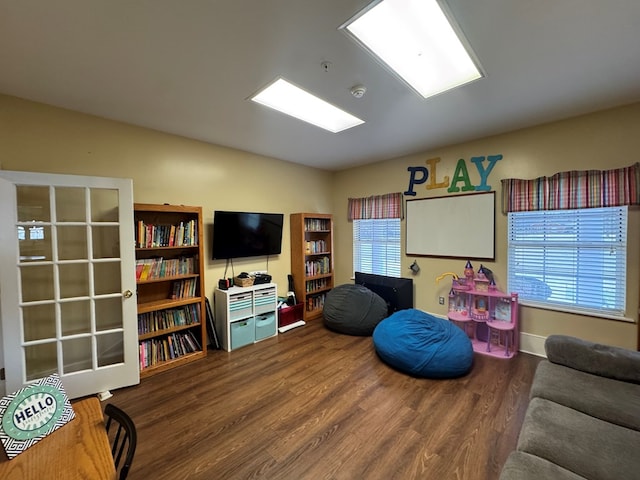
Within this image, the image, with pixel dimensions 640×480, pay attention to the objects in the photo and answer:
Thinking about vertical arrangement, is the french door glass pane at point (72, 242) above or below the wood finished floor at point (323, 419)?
above

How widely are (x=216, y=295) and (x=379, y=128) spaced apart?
9.39 ft

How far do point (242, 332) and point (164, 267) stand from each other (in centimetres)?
121

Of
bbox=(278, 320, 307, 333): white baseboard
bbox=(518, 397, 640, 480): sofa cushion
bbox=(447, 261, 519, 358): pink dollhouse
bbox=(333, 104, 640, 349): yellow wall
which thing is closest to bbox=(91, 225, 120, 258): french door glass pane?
bbox=(278, 320, 307, 333): white baseboard

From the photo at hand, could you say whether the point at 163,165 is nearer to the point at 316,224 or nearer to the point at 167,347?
the point at 167,347

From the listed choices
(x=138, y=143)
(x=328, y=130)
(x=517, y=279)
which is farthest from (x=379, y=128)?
(x=138, y=143)

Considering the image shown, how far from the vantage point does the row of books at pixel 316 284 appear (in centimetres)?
438

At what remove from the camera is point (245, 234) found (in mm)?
3643

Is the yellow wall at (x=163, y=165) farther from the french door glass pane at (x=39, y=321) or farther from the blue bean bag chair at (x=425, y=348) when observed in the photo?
the blue bean bag chair at (x=425, y=348)

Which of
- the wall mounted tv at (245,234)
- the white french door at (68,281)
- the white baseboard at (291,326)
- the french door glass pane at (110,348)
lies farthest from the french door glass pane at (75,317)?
the white baseboard at (291,326)

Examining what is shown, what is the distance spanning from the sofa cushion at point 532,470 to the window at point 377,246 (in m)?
3.11

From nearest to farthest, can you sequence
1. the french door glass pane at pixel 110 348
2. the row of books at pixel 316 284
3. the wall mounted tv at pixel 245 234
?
the french door glass pane at pixel 110 348 → the wall mounted tv at pixel 245 234 → the row of books at pixel 316 284

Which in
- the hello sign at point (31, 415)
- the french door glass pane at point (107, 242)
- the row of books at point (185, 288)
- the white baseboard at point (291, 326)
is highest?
the french door glass pane at point (107, 242)

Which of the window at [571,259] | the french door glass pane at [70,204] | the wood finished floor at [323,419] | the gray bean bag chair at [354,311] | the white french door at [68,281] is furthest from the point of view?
the gray bean bag chair at [354,311]

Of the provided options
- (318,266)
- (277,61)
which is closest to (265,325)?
(318,266)
